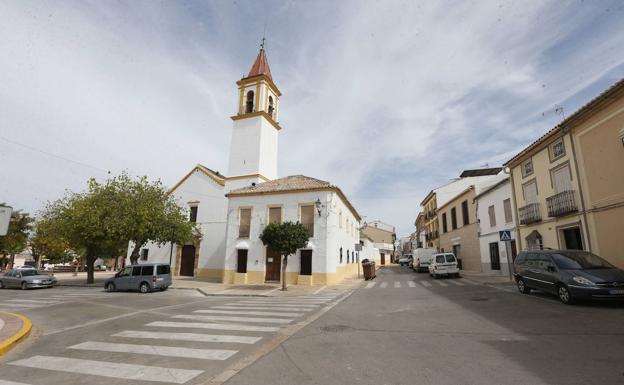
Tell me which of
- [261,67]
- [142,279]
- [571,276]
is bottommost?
[142,279]

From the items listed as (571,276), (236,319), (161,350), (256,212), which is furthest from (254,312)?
(256,212)

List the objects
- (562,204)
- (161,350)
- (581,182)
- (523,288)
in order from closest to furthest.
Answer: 1. (161,350)
2. (523,288)
3. (581,182)
4. (562,204)

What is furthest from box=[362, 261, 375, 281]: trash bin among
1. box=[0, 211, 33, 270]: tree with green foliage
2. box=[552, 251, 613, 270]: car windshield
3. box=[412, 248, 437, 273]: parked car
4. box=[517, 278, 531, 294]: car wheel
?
box=[0, 211, 33, 270]: tree with green foliage

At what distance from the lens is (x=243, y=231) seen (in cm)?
2311

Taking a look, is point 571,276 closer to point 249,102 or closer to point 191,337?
point 191,337

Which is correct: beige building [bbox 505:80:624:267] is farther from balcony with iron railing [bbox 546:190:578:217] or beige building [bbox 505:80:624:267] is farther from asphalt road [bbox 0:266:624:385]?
asphalt road [bbox 0:266:624:385]

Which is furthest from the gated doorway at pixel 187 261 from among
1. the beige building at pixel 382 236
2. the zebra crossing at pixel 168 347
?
the beige building at pixel 382 236

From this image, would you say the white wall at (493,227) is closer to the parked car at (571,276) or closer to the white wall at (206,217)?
the parked car at (571,276)

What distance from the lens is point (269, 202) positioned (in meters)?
23.0

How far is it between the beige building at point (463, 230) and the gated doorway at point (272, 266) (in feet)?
53.1

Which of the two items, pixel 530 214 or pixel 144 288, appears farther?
pixel 144 288

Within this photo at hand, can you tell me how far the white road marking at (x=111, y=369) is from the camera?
4629 mm

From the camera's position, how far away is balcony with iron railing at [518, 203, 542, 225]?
55.6ft

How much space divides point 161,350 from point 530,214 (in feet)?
60.1
